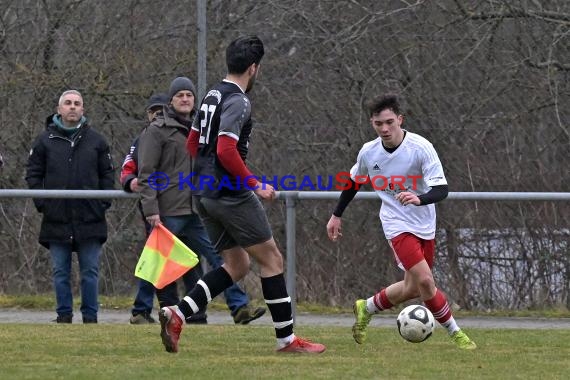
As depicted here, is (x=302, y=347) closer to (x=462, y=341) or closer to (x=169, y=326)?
(x=169, y=326)

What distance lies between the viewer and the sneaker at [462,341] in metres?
8.93

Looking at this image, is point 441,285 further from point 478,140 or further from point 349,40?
point 349,40

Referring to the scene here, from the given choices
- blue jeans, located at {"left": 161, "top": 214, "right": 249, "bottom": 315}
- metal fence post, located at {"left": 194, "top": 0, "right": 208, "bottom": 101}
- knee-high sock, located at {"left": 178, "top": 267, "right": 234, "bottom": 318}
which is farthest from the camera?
metal fence post, located at {"left": 194, "top": 0, "right": 208, "bottom": 101}

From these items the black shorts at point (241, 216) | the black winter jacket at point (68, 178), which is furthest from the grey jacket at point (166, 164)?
the black shorts at point (241, 216)

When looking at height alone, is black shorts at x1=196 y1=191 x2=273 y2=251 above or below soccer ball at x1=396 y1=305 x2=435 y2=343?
above

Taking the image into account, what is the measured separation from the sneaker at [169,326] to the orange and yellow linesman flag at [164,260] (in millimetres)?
1866

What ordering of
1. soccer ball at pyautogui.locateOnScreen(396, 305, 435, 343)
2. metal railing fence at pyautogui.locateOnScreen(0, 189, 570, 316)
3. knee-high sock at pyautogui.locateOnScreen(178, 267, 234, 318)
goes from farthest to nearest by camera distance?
metal railing fence at pyautogui.locateOnScreen(0, 189, 570, 316) < soccer ball at pyautogui.locateOnScreen(396, 305, 435, 343) < knee-high sock at pyautogui.locateOnScreen(178, 267, 234, 318)

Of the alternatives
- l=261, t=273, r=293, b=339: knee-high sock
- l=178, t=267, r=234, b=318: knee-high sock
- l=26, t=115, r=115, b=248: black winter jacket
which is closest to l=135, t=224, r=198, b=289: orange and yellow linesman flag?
l=26, t=115, r=115, b=248: black winter jacket

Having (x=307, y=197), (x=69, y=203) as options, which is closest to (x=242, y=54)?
(x=307, y=197)

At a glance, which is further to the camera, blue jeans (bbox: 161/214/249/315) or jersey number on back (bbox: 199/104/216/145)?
blue jeans (bbox: 161/214/249/315)

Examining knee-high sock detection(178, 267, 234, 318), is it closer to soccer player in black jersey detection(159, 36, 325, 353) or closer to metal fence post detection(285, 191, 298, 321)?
soccer player in black jersey detection(159, 36, 325, 353)

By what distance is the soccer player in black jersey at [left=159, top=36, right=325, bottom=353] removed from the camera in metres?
8.16

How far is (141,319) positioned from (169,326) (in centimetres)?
320

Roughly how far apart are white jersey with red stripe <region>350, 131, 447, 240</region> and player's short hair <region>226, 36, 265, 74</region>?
1.26 m
